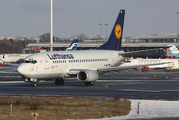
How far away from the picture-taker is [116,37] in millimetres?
47938

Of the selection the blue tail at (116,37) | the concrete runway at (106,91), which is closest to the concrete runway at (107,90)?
the concrete runway at (106,91)

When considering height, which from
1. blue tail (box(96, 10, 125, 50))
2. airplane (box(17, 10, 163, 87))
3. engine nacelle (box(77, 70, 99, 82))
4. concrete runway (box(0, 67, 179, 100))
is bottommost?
concrete runway (box(0, 67, 179, 100))

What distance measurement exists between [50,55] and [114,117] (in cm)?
2145

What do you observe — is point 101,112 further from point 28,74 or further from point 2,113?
point 28,74

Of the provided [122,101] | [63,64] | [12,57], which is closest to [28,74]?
[63,64]

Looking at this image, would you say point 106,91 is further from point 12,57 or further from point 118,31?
point 12,57

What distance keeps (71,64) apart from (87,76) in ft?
11.0

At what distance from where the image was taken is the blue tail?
47.2m

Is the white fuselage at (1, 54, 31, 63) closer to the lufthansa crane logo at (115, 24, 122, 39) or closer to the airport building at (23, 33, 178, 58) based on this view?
the airport building at (23, 33, 178, 58)

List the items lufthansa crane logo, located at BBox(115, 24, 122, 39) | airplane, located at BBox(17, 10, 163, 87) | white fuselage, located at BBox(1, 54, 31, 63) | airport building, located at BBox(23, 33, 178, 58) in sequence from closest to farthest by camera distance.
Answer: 1. airplane, located at BBox(17, 10, 163, 87)
2. lufthansa crane logo, located at BBox(115, 24, 122, 39)
3. white fuselage, located at BBox(1, 54, 31, 63)
4. airport building, located at BBox(23, 33, 178, 58)

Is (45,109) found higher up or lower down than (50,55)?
lower down

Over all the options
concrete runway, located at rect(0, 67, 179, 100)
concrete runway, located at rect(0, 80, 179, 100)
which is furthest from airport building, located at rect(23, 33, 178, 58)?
concrete runway, located at rect(0, 80, 179, 100)

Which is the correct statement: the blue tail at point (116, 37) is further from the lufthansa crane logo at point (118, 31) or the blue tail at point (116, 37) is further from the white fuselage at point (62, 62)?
the white fuselage at point (62, 62)

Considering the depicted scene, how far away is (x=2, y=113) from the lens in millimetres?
18844
